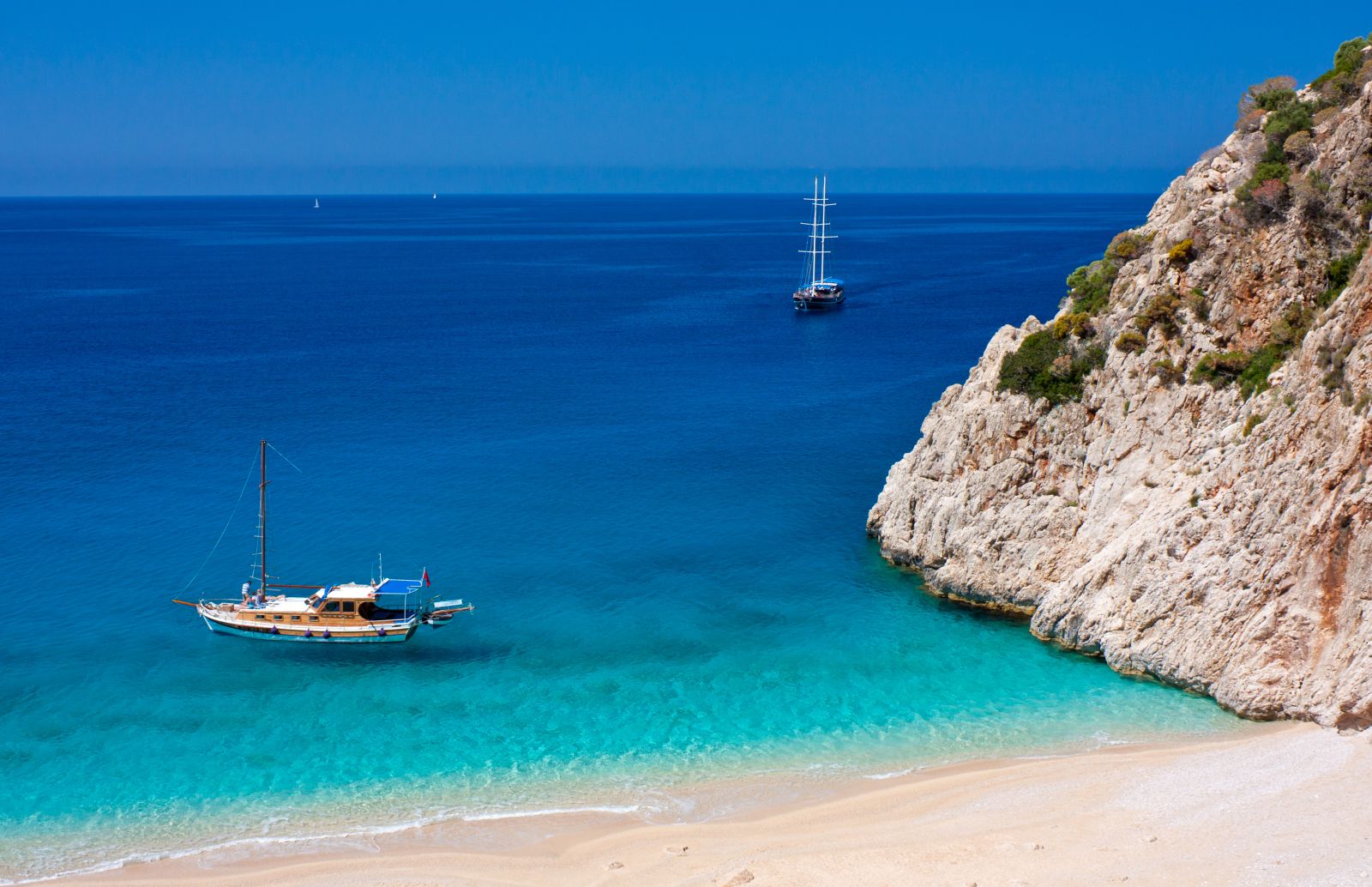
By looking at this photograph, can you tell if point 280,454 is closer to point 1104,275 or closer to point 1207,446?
point 1104,275

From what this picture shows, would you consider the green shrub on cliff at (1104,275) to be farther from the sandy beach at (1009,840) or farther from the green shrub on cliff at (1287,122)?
the sandy beach at (1009,840)

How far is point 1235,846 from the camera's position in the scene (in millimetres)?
24906

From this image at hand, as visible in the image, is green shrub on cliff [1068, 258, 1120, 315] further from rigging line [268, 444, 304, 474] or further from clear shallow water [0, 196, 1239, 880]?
rigging line [268, 444, 304, 474]

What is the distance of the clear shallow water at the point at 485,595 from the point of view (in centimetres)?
3075

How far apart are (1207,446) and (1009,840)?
14.7 m

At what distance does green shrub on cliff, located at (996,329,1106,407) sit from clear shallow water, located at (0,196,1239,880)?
26.2 ft

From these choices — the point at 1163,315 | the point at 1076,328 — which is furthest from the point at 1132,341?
the point at 1076,328

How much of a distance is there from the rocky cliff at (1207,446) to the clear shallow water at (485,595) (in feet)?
6.65

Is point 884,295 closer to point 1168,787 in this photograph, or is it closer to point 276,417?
point 276,417

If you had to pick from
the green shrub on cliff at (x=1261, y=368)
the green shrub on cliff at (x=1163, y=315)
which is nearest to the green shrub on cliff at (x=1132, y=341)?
the green shrub on cliff at (x=1163, y=315)

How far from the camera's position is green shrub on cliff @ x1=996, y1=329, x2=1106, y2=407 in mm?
39469

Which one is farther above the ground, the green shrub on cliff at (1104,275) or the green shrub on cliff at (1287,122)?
the green shrub on cliff at (1287,122)

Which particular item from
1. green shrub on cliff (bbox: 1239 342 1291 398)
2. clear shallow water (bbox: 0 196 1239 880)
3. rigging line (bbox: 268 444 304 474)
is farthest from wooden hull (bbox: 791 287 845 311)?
green shrub on cliff (bbox: 1239 342 1291 398)

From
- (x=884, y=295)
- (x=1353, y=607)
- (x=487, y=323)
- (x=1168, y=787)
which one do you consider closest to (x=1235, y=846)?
(x=1168, y=787)
